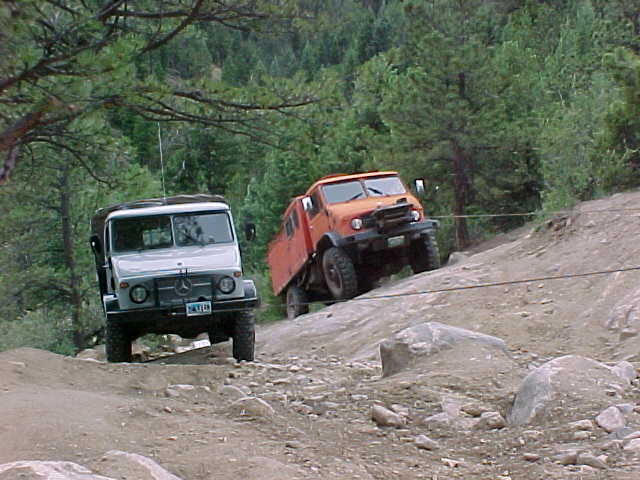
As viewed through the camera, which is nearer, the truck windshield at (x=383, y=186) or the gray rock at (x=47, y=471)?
the gray rock at (x=47, y=471)

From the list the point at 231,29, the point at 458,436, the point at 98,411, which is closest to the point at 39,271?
the point at 231,29

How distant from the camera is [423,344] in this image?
7906 millimetres

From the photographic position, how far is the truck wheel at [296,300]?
17.9 m

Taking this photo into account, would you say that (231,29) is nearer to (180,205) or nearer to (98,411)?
(180,205)

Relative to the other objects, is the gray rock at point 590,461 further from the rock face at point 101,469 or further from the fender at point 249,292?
the fender at point 249,292

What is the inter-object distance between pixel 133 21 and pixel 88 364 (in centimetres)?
352

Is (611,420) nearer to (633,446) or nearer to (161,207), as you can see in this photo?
(633,446)

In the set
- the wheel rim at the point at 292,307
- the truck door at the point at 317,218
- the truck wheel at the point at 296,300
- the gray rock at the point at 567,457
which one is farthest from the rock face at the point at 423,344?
the wheel rim at the point at 292,307

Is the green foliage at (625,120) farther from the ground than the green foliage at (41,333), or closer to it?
farther from the ground

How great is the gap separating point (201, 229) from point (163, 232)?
461 millimetres

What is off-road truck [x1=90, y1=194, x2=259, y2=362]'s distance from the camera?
9.60 m

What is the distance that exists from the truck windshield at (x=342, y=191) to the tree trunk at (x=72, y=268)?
19.8ft

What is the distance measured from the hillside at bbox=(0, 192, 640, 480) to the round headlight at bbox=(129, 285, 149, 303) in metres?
1.00

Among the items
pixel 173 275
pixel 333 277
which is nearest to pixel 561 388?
pixel 173 275
